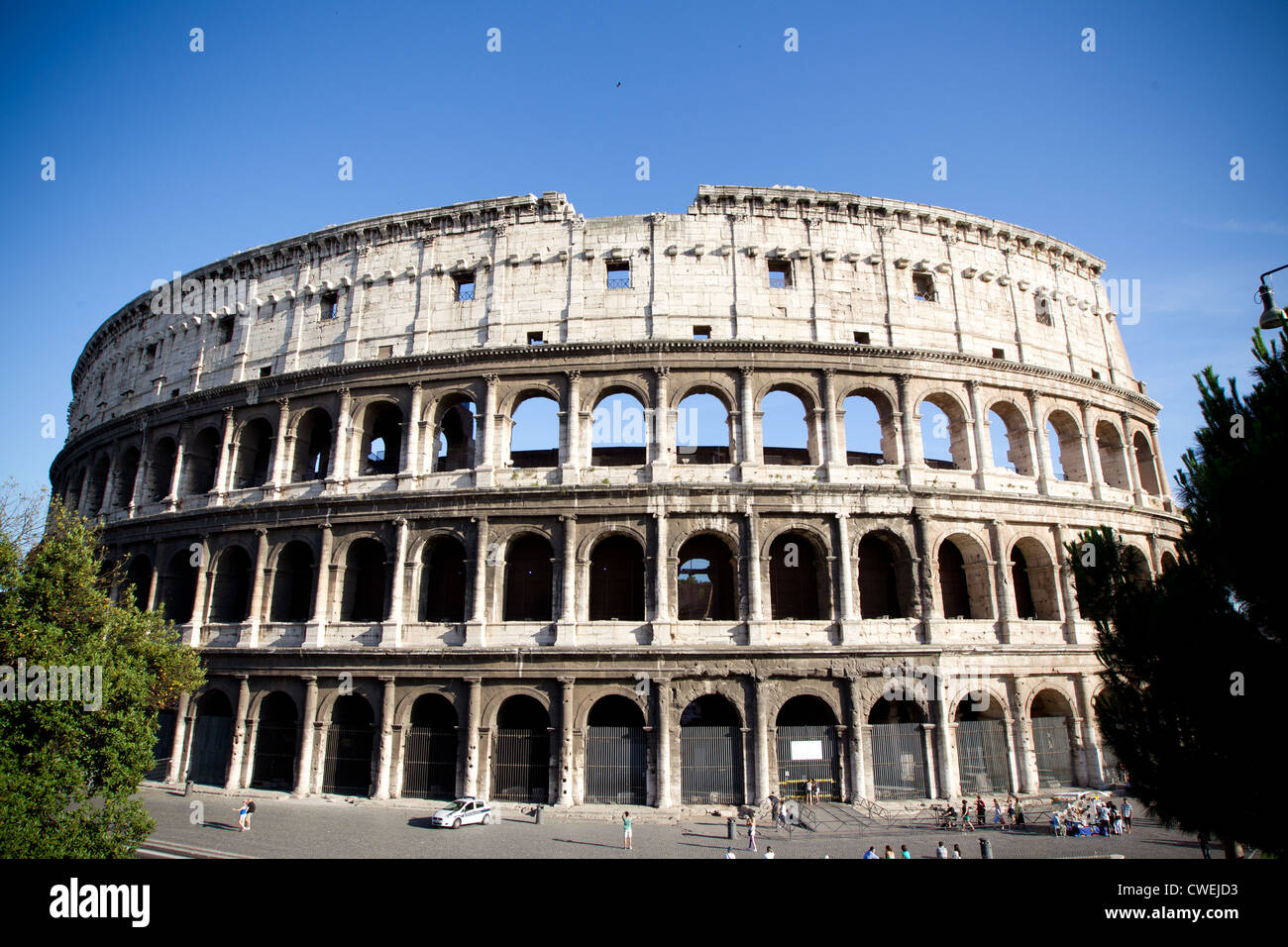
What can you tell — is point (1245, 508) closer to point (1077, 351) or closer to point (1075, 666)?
point (1075, 666)

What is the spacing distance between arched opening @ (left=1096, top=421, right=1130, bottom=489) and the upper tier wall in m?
1.94

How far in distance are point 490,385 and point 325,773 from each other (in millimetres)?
12706

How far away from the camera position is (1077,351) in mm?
24547

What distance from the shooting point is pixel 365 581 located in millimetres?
22312

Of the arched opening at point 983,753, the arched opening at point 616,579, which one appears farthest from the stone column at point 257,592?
the arched opening at point 983,753

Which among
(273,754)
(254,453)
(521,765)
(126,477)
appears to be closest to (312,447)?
(254,453)

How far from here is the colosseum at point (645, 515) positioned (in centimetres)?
1883

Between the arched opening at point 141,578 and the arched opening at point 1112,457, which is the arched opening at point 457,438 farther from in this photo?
the arched opening at point 1112,457

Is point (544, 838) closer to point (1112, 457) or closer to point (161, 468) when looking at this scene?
point (161, 468)

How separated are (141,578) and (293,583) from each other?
692cm

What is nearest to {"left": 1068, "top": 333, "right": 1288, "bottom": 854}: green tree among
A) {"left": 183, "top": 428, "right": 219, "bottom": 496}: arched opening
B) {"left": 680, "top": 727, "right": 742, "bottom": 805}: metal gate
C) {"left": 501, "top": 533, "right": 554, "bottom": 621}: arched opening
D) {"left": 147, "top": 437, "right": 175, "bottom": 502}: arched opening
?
{"left": 680, "top": 727, "right": 742, "bottom": 805}: metal gate

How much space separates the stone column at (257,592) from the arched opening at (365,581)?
9.27 ft

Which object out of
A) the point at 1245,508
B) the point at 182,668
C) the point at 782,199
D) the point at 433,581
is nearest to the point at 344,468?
the point at 433,581

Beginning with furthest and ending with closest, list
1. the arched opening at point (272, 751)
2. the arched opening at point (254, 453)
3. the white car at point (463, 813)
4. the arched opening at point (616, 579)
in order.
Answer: the arched opening at point (254, 453)
the arched opening at point (272, 751)
the arched opening at point (616, 579)
the white car at point (463, 813)
